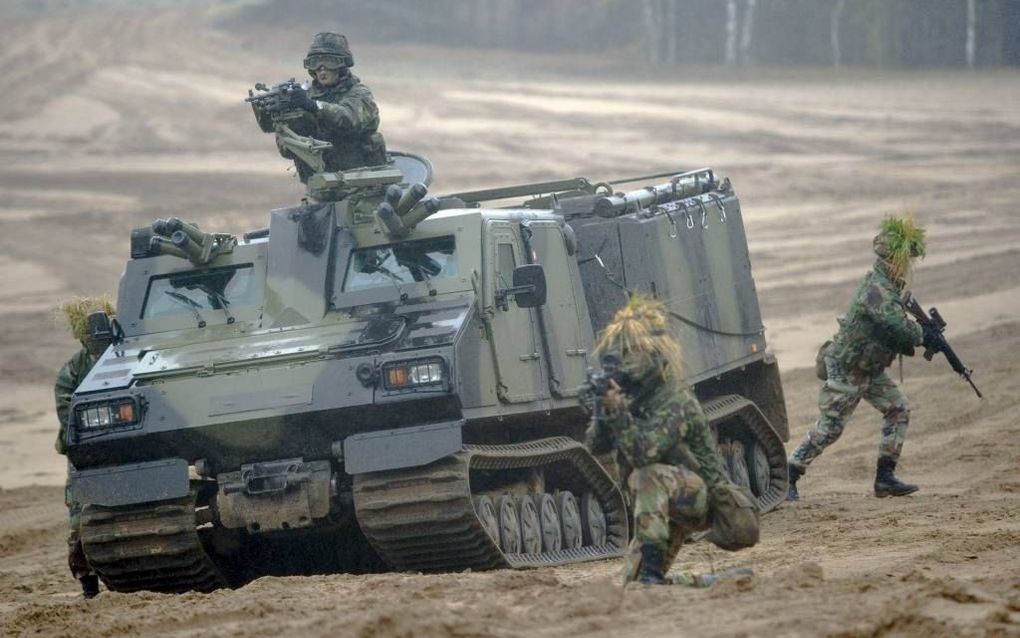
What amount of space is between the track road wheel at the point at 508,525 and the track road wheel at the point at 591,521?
0.83 m

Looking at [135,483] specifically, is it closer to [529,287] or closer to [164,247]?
[164,247]

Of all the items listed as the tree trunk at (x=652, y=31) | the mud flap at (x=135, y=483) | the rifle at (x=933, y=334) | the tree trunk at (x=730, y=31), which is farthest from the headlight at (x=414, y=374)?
the tree trunk at (x=652, y=31)

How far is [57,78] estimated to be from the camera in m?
45.6

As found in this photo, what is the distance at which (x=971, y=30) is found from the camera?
4388 cm

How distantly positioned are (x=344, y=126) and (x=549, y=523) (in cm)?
280

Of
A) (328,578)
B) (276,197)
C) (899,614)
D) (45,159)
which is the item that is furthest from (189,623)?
(45,159)

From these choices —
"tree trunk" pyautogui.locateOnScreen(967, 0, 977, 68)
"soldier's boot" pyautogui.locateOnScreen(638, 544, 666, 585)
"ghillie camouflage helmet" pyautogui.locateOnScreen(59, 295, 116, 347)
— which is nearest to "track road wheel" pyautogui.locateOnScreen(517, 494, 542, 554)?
"soldier's boot" pyautogui.locateOnScreen(638, 544, 666, 585)

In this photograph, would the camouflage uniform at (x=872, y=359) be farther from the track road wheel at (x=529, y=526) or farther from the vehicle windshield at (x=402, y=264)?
the vehicle windshield at (x=402, y=264)

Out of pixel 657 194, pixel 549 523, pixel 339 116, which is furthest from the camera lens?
pixel 657 194

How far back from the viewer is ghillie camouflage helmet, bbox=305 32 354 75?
41.3ft

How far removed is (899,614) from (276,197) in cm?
2621

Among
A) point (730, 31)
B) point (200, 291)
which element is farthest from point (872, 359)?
point (730, 31)

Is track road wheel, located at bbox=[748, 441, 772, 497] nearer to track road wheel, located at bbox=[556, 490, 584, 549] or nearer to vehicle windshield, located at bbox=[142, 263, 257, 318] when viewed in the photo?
track road wheel, located at bbox=[556, 490, 584, 549]

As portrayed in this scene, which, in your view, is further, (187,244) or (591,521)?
(591,521)
